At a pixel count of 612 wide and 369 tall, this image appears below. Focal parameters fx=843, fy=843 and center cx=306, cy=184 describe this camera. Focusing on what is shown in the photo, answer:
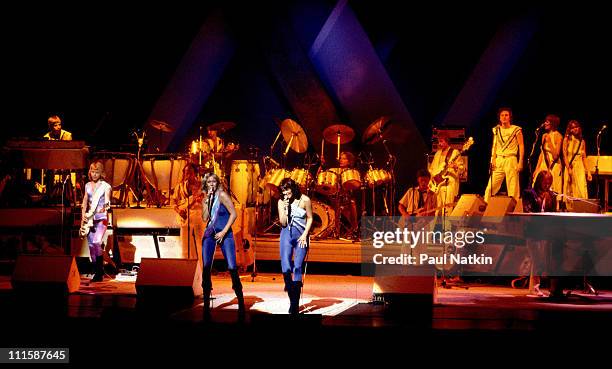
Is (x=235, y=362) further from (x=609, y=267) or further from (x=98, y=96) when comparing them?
(x=98, y=96)

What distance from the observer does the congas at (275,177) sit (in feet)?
51.0

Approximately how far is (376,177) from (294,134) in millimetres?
1773

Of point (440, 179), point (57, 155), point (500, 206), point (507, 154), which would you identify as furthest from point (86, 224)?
point (507, 154)

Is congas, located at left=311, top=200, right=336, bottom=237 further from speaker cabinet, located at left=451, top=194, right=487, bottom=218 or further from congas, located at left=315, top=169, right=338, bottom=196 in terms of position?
speaker cabinet, located at left=451, top=194, right=487, bottom=218

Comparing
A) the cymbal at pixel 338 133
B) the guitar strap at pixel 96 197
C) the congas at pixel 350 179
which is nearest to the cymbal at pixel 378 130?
the cymbal at pixel 338 133

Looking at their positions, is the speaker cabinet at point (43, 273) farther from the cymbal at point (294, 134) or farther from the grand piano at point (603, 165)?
the grand piano at point (603, 165)

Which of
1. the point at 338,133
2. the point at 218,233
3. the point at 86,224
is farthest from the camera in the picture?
the point at 338,133

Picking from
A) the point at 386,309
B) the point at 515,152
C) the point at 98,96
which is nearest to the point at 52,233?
the point at 98,96

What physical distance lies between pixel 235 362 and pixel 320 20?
36.4ft

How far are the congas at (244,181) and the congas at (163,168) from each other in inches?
47.7

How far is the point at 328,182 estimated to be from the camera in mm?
15641

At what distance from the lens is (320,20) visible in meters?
18.3

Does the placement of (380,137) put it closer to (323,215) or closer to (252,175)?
(323,215)

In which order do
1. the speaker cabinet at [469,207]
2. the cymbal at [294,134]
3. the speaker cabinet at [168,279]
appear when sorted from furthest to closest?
the cymbal at [294,134]
the speaker cabinet at [469,207]
the speaker cabinet at [168,279]
